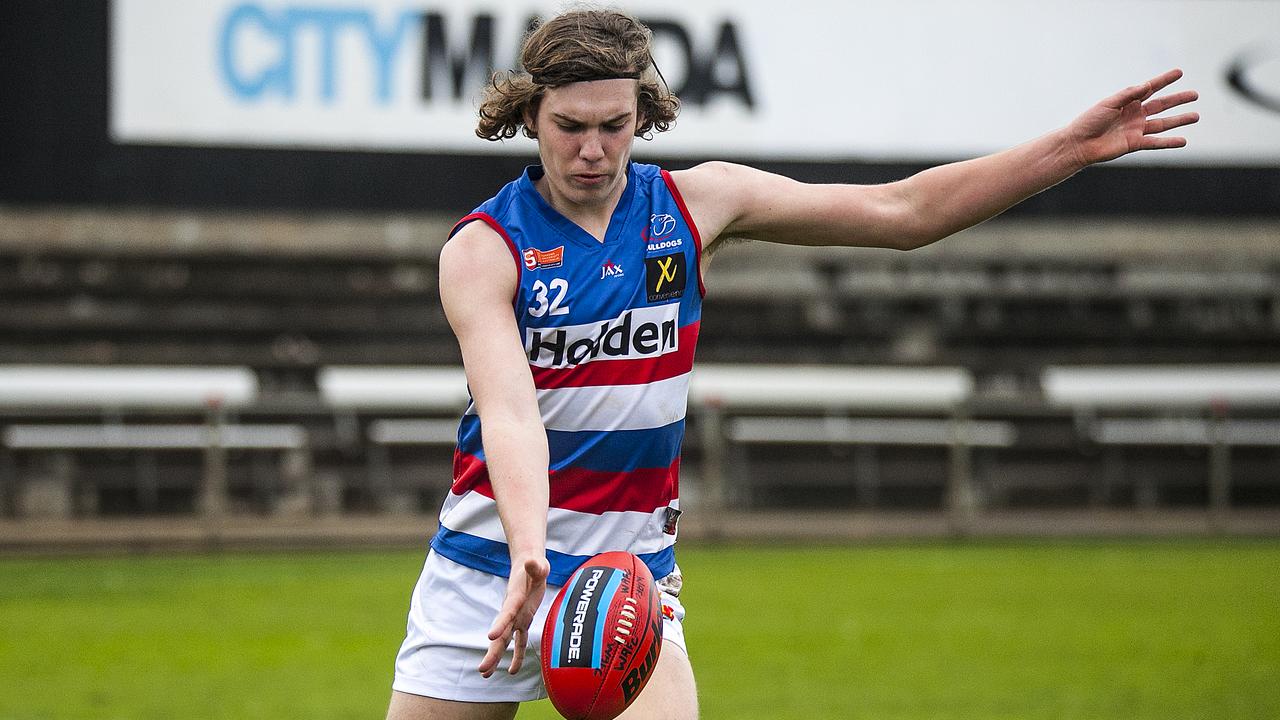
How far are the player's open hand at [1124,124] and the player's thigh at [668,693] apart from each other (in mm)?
1311

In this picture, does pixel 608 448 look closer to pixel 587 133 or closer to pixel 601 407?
pixel 601 407

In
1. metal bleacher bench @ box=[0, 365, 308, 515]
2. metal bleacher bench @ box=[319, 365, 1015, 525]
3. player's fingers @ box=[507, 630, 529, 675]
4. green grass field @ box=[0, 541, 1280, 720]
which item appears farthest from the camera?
metal bleacher bench @ box=[319, 365, 1015, 525]

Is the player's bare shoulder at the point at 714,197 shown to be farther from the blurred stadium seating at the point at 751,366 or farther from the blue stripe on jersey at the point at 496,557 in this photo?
the blurred stadium seating at the point at 751,366

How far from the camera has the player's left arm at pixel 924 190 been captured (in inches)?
137

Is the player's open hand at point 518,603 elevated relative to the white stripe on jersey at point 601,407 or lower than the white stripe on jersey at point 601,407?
lower

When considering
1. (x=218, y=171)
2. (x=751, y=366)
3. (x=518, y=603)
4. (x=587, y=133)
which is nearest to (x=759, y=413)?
(x=751, y=366)

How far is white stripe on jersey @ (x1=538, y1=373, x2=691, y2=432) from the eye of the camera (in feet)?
11.0

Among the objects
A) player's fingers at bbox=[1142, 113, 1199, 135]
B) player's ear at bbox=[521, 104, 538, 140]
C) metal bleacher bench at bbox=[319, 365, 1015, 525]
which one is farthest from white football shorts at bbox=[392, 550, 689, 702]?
metal bleacher bench at bbox=[319, 365, 1015, 525]

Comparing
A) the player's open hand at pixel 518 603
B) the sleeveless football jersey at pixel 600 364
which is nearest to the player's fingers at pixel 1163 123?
the sleeveless football jersey at pixel 600 364

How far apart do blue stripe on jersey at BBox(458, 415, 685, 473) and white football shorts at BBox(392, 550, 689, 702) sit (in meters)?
0.25

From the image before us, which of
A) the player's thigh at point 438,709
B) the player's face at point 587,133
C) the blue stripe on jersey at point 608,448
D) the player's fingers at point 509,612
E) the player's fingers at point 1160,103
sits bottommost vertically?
the player's thigh at point 438,709

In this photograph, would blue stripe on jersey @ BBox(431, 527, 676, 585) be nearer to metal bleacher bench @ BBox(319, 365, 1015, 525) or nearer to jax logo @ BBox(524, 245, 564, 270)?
jax logo @ BBox(524, 245, 564, 270)

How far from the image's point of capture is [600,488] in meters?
3.39

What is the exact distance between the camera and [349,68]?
1636 cm
